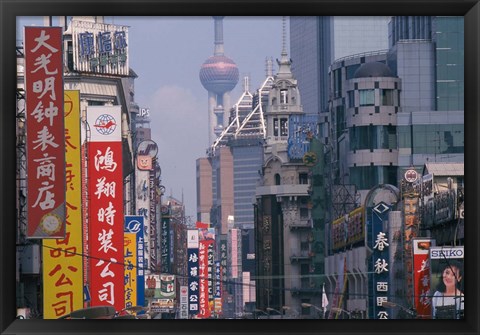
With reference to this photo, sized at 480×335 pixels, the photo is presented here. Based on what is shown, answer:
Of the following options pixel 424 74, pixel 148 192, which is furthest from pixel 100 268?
pixel 424 74

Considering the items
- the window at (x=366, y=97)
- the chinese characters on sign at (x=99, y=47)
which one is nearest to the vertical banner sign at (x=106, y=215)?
the chinese characters on sign at (x=99, y=47)

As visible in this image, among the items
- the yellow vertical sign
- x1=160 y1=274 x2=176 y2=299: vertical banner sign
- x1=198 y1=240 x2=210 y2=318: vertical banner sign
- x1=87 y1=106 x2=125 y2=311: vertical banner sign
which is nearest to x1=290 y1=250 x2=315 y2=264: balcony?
x1=198 y1=240 x2=210 y2=318: vertical banner sign

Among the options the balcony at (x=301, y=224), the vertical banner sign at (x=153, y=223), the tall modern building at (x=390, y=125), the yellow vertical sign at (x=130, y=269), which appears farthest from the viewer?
the balcony at (x=301, y=224)

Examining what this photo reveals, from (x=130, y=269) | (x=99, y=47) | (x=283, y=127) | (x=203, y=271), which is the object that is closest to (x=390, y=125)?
(x=99, y=47)

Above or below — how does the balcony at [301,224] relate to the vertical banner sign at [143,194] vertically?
below

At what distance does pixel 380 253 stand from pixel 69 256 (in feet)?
105

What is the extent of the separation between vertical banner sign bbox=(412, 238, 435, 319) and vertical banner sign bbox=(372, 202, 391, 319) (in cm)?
992

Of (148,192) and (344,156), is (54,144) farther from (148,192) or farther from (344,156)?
(344,156)

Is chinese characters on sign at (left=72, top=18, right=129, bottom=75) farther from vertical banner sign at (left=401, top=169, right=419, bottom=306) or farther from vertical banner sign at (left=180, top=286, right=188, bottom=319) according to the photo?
vertical banner sign at (left=180, top=286, right=188, bottom=319)

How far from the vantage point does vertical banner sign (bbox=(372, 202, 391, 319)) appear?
67062 millimetres

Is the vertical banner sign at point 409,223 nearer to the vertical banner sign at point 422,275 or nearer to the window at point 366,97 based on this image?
the vertical banner sign at point 422,275

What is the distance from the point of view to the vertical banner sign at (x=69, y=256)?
1389 inches

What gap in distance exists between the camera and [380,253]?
221 feet
